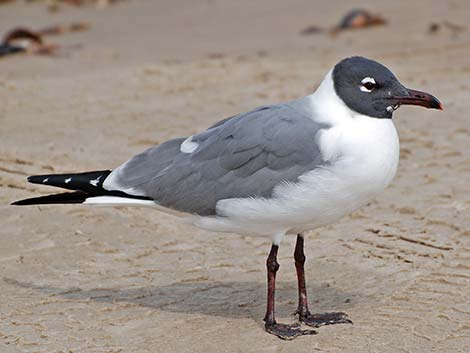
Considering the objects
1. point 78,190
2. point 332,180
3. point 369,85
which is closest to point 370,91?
point 369,85

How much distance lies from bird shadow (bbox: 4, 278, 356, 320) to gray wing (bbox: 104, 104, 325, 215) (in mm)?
543

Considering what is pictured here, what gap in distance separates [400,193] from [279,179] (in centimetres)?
212

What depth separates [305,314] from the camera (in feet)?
15.4

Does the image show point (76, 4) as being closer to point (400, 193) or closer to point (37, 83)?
point (37, 83)

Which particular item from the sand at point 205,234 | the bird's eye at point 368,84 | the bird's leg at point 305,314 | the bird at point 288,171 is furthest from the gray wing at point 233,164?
the sand at point 205,234

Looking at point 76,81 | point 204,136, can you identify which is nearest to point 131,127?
point 76,81

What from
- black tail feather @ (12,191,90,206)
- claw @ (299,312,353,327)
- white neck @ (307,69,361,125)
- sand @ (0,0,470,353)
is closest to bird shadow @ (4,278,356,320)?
sand @ (0,0,470,353)

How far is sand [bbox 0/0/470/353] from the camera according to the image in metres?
4.55

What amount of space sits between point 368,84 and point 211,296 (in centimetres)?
133

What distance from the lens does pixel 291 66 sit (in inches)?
372

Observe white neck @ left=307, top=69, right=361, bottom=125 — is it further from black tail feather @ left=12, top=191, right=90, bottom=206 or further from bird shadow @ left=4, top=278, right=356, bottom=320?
black tail feather @ left=12, top=191, right=90, bottom=206

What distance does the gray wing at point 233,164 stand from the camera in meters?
4.41

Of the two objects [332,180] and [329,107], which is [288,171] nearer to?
[332,180]

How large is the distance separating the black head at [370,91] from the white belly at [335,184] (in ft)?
0.20
